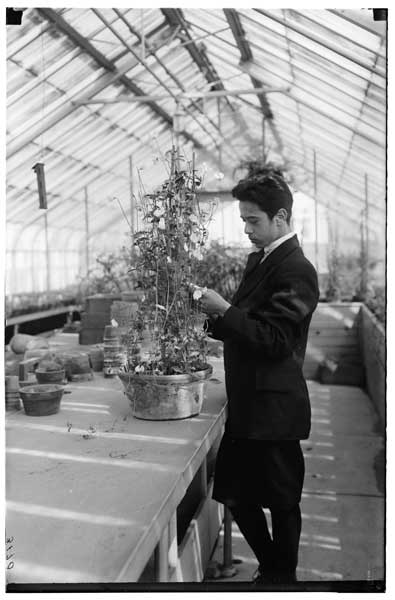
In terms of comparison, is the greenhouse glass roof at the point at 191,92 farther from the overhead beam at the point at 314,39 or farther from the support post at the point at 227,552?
the support post at the point at 227,552

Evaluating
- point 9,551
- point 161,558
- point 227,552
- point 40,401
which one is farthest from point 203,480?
point 9,551

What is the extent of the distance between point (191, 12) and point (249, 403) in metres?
6.32

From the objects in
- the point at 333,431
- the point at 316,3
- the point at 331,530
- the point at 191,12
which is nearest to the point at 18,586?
the point at 316,3

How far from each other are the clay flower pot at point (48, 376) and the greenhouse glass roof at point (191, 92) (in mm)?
1017

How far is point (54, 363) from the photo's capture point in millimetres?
2510

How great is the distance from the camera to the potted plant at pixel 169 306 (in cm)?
205

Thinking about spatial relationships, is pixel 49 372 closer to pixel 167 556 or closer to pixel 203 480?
pixel 203 480

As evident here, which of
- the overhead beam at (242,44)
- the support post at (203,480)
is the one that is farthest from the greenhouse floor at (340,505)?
the overhead beam at (242,44)

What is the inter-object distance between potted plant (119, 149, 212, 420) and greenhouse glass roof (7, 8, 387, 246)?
1.72 ft

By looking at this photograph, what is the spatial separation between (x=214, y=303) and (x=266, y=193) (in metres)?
0.38

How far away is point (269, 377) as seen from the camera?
193 cm

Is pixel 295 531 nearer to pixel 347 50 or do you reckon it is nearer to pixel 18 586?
pixel 18 586

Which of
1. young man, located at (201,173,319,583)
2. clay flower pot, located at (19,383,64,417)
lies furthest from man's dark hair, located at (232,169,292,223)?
clay flower pot, located at (19,383,64,417)
